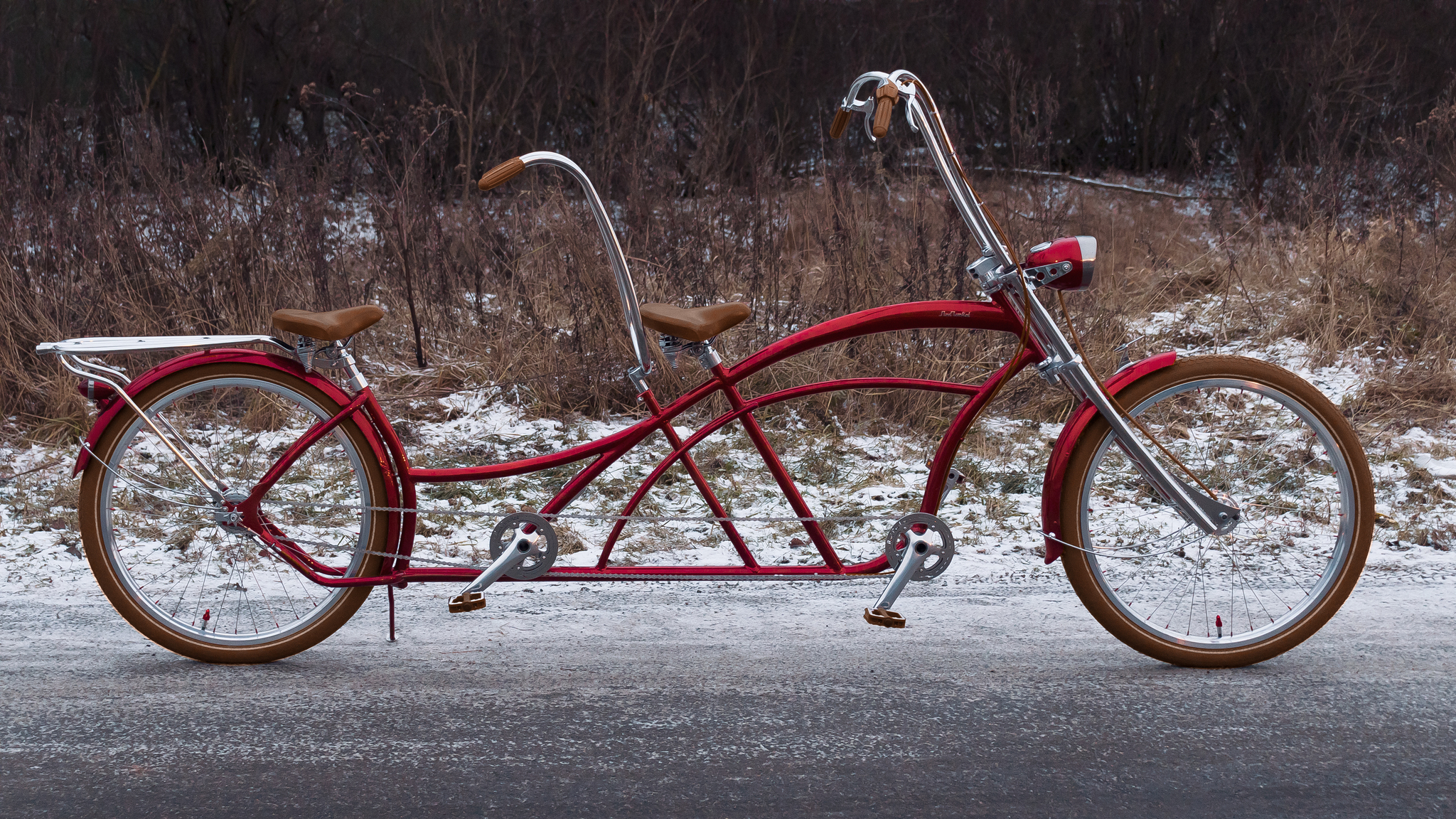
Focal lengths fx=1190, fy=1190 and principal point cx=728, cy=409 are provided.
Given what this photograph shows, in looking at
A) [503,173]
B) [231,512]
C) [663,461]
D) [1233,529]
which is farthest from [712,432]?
[1233,529]

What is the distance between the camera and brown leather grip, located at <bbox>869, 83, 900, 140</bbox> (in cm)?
238

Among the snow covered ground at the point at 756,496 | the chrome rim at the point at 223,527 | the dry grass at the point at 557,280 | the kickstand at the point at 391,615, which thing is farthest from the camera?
the dry grass at the point at 557,280

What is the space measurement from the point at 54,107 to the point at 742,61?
523cm

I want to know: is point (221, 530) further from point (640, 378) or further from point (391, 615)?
point (640, 378)

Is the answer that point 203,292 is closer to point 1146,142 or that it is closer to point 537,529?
point 537,529

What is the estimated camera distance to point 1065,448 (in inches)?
106

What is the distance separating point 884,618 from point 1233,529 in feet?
2.87

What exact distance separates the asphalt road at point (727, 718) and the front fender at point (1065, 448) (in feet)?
1.13

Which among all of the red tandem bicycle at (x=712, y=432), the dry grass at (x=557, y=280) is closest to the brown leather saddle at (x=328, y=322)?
the red tandem bicycle at (x=712, y=432)

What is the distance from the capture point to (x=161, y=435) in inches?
107

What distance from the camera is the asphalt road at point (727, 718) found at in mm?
2174

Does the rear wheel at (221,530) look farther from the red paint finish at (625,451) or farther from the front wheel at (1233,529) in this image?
the front wheel at (1233,529)

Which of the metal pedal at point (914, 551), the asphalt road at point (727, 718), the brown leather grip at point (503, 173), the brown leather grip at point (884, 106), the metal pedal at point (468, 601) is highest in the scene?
the brown leather grip at point (884, 106)

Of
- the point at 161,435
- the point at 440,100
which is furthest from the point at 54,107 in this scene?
the point at 161,435
